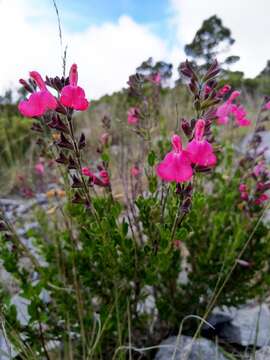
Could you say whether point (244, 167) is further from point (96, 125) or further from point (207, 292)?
point (96, 125)

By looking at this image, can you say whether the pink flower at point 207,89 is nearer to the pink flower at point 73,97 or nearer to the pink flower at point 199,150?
the pink flower at point 199,150

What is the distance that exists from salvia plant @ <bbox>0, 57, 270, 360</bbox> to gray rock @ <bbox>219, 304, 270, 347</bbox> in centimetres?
21

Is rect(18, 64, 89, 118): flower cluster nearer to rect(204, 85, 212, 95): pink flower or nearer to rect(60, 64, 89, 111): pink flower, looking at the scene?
rect(60, 64, 89, 111): pink flower

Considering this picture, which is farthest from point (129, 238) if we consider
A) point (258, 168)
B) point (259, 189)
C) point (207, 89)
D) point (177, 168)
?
point (258, 168)

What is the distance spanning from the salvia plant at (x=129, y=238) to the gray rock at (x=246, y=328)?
0.70 feet

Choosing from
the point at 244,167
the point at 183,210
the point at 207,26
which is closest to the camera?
the point at 183,210

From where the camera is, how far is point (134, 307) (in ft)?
5.44

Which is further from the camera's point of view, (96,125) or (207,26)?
(207,26)

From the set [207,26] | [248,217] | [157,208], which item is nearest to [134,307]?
[157,208]

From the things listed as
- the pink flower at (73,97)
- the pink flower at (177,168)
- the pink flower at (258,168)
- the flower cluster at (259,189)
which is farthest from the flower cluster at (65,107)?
the pink flower at (258,168)

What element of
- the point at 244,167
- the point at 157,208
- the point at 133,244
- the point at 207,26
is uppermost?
the point at 207,26

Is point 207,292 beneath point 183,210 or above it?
beneath

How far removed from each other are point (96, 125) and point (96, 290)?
6.78m

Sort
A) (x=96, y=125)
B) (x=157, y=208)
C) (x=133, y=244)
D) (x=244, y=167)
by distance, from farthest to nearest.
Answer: (x=96, y=125)
(x=244, y=167)
(x=133, y=244)
(x=157, y=208)
